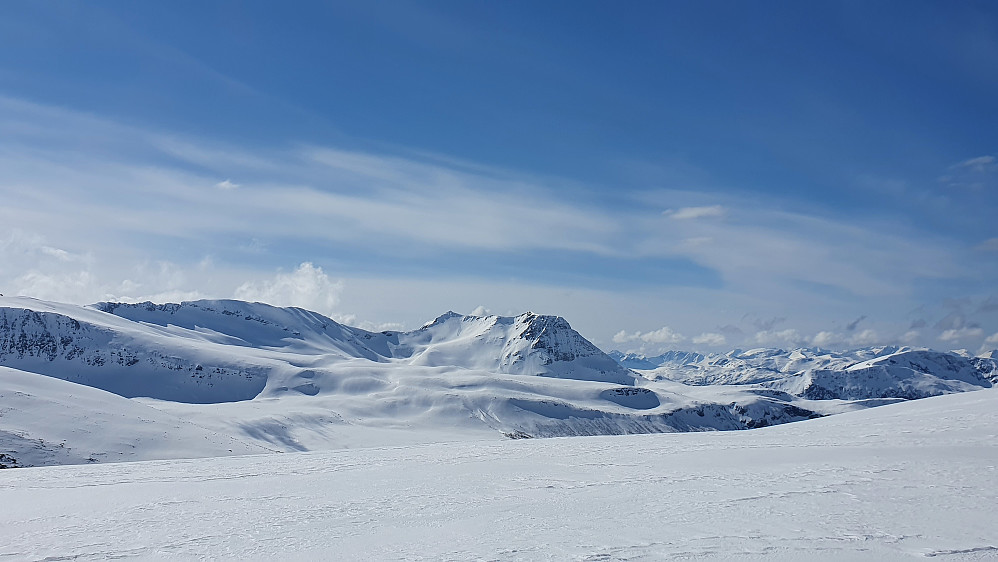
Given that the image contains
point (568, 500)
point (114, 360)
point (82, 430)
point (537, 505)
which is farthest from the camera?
point (114, 360)

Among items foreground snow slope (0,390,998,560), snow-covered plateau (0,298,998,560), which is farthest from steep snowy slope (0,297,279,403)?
foreground snow slope (0,390,998,560)

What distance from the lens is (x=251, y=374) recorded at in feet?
639

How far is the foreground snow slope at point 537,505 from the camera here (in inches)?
468

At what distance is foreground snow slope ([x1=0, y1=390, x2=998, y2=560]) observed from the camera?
39.0ft

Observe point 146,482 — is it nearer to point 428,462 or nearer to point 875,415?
point 428,462

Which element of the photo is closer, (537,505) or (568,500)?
(537,505)

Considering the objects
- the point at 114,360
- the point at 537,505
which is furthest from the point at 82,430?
the point at 114,360

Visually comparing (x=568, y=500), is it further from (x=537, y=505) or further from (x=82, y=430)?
(x=82, y=430)

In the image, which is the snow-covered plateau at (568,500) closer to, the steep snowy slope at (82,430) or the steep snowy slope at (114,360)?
the steep snowy slope at (82,430)

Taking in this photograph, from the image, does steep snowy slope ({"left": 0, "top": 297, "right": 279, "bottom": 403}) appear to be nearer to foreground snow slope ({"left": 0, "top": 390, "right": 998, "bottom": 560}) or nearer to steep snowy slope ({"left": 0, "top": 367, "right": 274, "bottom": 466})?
steep snowy slope ({"left": 0, "top": 367, "right": 274, "bottom": 466})

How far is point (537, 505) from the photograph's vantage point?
51.1 ft

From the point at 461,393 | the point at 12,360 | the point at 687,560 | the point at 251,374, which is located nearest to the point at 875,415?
the point at 687,560

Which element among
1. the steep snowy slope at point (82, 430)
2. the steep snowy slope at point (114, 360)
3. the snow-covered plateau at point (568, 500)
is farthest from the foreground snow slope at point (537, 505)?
the steep snowy slope at point (114, 360)

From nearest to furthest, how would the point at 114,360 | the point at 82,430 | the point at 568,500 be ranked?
the point at 568,500
the point at 82,430
the point at 114,360
